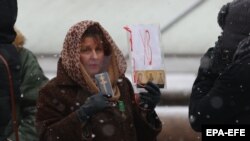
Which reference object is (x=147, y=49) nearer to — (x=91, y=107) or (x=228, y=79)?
(x=91, y=107)

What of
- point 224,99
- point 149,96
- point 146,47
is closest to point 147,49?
point 146,47

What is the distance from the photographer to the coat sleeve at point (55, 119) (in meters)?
3.02

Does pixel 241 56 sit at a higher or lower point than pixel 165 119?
higher

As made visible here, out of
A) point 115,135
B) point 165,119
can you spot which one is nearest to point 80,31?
point 115,135

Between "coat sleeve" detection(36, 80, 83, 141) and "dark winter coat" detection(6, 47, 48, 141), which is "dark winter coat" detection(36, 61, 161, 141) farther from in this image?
"dark winter coat" detection(6, 47, 48, 141)

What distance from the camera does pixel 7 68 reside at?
2.99 meters

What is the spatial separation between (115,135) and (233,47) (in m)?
0.77

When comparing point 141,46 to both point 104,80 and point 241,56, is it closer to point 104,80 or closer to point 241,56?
point 104,80

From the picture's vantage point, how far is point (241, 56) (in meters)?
2.60

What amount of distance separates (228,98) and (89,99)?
707mm

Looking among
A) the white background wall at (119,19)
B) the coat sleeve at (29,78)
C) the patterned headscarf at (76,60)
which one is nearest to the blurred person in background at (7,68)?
the patterned headscarf at (76,60)

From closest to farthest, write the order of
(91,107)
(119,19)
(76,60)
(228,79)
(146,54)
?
(228,79)
(91,107)
(76,60)
(146,54)
(119,19)

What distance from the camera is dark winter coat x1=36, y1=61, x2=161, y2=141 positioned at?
3033 millimetres

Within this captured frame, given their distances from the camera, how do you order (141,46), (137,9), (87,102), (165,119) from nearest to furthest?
(87,102) → (141,46) → (165,119) → (137,9)
